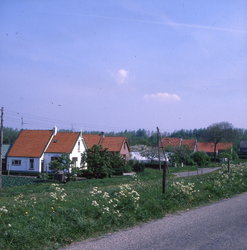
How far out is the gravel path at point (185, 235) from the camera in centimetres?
563

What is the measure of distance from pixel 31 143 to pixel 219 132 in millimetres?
48913

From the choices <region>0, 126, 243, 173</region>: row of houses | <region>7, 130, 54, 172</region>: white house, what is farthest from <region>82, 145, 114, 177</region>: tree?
<region>7, 130, 54, 172</region>: white house

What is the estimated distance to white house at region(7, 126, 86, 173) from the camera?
37281 millimetres

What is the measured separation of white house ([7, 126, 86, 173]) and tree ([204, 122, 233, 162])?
137 feet

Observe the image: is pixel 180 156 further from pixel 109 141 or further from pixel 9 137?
pixel 9 137

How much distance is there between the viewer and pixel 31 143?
39.1m

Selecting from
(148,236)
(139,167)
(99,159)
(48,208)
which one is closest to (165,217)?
(148,236)

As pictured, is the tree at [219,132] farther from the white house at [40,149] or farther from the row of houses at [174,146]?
the white house at [40,149]

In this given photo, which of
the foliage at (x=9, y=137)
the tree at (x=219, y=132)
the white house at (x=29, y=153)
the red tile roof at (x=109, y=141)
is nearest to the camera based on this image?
the white house at (x=29, y=153)

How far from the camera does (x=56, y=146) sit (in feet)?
126

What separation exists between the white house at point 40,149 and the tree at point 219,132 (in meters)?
41.7

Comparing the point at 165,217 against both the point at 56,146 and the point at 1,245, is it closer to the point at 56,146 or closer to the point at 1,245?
the point at 1,245

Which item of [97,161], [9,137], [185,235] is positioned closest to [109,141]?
[97,161]

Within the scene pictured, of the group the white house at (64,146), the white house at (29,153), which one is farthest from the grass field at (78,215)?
the white house at (29,153)
